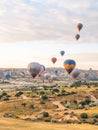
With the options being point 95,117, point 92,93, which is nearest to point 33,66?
point 92,93

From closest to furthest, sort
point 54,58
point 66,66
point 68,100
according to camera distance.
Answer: point 68,100
point 66,66
point 54,58

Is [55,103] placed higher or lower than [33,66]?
lower

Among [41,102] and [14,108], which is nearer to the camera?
[14,108]

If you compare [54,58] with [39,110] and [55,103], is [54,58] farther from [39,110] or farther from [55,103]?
[39,110]

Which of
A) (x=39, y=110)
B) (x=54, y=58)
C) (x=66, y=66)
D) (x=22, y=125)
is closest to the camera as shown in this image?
(x=22, y=125)

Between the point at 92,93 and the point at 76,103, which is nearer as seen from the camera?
the point at 76,103

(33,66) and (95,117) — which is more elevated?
(33,66)

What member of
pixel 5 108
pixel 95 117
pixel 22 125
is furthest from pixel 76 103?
pixel 22 125

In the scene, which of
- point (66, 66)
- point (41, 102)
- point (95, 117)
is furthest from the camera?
point (66, 66)

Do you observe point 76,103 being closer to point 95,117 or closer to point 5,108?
point 5,108
